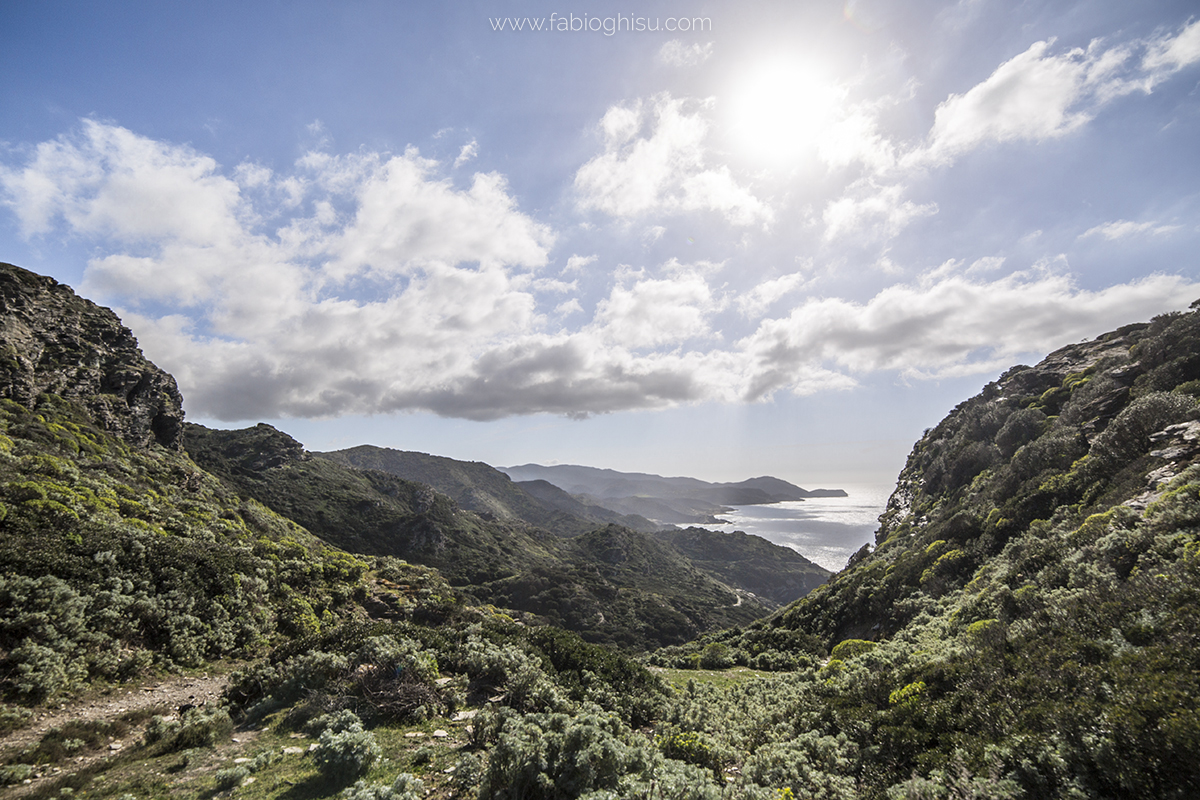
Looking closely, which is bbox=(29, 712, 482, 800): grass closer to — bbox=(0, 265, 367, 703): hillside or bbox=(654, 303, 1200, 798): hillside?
bbox=(0, 265, 367, 703): hillside

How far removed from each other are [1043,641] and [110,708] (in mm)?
20126

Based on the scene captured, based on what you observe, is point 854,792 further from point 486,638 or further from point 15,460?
point 15,460

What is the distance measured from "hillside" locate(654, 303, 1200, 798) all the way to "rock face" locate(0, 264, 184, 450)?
171 feet

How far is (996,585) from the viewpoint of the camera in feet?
51.7

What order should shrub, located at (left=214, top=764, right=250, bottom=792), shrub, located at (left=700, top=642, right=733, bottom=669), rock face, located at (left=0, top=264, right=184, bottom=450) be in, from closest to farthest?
shrub, located at (left=214, top=764, right=250, bottom=792)
shrub, located at (left=700, top=642, right=733, bottom=669)
rock face, located at (left=0, top=264, right=184, bottom=450)

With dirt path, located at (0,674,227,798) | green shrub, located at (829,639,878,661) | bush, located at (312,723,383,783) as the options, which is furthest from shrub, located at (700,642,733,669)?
dirt path, located at (0,674,227,798)

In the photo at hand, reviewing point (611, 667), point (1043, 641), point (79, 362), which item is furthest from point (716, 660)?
point (79, 362)

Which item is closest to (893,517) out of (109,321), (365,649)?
(365,649)

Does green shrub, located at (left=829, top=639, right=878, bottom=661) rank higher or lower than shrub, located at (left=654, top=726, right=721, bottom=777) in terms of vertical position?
lower

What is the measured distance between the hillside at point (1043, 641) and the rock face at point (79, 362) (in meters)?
52.2

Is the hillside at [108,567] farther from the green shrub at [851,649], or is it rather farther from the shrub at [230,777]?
the green shrub at [851,649]

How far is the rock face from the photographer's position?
33644 millimetres

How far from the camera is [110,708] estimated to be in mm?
8906

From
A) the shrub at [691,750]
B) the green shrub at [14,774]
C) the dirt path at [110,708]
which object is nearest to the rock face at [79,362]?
the dirt path at [110,708]
